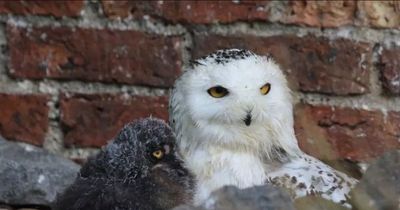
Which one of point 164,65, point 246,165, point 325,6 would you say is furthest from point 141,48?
point 246,165

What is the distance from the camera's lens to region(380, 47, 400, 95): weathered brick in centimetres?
175

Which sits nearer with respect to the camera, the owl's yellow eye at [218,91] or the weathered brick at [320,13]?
the owl's yellow eye at [218,91]

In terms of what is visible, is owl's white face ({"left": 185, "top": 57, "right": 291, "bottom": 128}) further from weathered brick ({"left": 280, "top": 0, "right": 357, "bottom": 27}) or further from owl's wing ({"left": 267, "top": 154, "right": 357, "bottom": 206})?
weathered brick ({"left": 280, "top": 0, "right": 357, "bottom": 27})

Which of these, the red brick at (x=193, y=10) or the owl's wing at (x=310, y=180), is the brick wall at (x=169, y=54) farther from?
the owl's wing at (x=310, y=180)

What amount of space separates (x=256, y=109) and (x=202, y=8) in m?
0.38

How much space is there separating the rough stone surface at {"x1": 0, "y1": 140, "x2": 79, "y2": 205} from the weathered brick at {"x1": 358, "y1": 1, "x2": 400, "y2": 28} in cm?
Answer: 53

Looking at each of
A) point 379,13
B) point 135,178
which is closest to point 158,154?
point 135,178

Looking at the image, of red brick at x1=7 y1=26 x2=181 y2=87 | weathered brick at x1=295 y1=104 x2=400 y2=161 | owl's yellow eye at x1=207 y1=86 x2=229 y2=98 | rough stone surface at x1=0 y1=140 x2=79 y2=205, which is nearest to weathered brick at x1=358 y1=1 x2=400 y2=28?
weathered brick at x1=295 y1=104 x2=400 y2=161

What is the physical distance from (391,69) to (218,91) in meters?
0.42

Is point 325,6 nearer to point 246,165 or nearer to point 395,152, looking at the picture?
point 246,165

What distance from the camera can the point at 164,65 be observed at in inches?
70.1

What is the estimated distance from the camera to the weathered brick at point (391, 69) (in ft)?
5.75

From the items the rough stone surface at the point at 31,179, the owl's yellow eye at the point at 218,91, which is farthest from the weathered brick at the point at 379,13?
the rough stone surface at the point at 31,179

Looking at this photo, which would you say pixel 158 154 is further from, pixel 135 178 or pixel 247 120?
pixel 247 120
